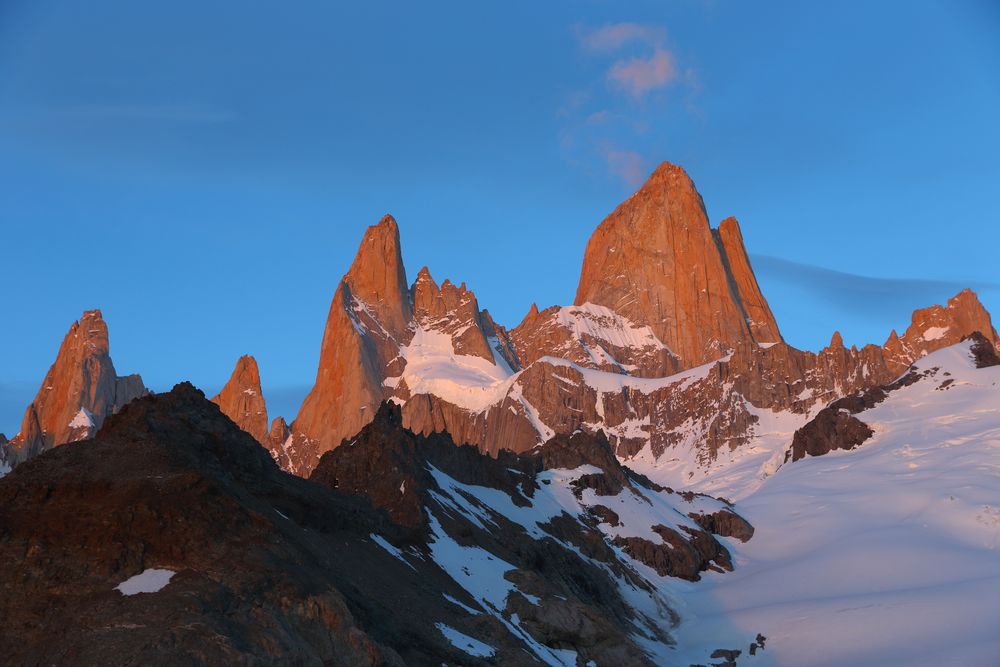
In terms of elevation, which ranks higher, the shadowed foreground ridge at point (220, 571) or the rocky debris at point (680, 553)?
the rocky debris at point (680, 553)

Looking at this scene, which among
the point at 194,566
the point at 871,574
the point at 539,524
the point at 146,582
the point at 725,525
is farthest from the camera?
the point at 725,525

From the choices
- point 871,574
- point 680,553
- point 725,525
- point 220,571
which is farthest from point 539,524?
point 220,571

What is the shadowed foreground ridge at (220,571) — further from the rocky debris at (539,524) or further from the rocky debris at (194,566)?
the rocky debris at (539,524)

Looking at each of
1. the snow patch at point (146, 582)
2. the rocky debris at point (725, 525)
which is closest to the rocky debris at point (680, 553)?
the rocky debris at point (725, 525)

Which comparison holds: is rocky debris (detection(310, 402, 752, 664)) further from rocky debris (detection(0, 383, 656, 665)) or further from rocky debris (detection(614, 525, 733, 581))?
rocky debris (detection(0, 383, 656, 665))

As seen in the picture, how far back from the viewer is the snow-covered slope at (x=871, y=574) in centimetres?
10762

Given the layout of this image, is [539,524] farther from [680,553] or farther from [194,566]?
[194,566]

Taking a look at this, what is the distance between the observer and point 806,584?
13888cm

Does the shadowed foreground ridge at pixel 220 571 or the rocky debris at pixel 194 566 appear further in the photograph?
the shadowed foreground ridge at pixel 220 571

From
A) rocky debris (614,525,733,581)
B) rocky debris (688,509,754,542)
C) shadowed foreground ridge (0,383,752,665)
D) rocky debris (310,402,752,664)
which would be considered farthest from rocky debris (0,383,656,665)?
rocky debris (688,509,754,542)

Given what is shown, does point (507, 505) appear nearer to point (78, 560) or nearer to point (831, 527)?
point (831, 527)

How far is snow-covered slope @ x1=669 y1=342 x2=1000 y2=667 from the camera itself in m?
108

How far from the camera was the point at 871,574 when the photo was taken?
137 metres

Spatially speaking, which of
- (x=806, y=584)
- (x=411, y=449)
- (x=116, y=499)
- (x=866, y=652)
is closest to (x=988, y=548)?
(x=806, y=584)
